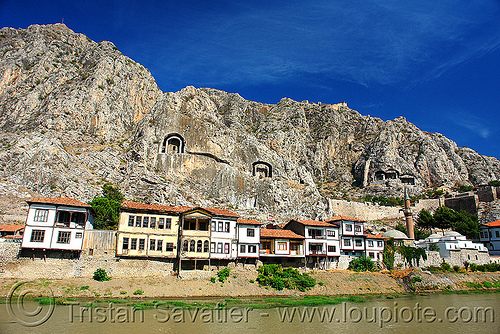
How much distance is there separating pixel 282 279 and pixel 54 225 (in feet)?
92.9

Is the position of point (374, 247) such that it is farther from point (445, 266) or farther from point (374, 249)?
point (445, 266)

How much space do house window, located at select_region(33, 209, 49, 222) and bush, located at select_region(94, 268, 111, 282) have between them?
28.9 feet

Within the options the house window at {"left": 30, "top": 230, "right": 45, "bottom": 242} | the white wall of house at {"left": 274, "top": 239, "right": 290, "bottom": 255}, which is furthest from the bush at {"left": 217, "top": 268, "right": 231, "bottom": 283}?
the house window at {"left": 30, "top": 230, "right": 45, "bottom": 242}

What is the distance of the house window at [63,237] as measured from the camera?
39403 millimetres

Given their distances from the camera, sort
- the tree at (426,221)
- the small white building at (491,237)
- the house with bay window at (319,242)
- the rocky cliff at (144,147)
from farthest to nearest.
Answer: the tree at (426,221) → the small white building at (491,237) → the rocky cliff at (144,147) → the house with bay window at (319,242)

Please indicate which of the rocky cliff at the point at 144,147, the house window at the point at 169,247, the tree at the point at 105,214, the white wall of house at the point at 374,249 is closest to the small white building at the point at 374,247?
the white wall of house at the point at 374,249

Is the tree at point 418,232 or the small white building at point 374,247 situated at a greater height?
the tree at point 418,232

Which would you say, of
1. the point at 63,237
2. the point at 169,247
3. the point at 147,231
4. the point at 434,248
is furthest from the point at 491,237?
the point at 63,237

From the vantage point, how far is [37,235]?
127 ft

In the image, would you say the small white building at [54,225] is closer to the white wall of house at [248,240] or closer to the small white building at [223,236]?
the small white building at [223,236]

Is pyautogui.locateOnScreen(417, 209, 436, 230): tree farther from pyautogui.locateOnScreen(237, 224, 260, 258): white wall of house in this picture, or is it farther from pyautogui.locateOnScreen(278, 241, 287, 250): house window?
pyautogui.locateOnScreen(237, 224, 260, 258): white wall of house

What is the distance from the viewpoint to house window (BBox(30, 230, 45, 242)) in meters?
38.3

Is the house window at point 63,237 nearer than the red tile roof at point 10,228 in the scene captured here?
Yes

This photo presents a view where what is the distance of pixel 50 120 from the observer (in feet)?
254
